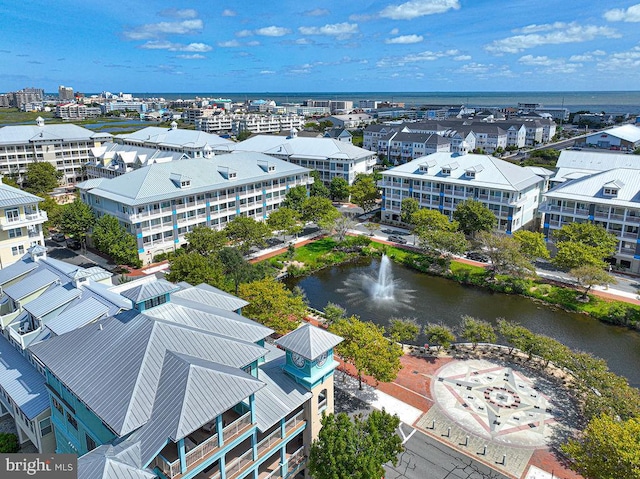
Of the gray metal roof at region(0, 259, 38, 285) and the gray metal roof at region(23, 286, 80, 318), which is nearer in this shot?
the gray metal roof at region(23, 286, 80, 318)

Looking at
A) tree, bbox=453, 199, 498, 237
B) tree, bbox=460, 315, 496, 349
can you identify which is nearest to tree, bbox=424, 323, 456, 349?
tree, bbox=460, 315, 496, 349

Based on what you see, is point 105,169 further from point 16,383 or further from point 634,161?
point 634,161

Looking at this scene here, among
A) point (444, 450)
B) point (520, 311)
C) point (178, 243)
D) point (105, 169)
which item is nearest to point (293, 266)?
point (178, 243)

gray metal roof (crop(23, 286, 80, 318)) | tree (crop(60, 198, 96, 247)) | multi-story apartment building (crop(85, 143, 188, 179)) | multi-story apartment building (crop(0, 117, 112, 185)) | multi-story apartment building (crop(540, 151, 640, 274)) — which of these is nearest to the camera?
gray metal roof (crop(23, 286, 80, 318))

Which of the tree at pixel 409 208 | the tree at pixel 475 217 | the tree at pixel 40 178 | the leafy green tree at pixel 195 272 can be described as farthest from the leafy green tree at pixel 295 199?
the tree at pixel 40 178

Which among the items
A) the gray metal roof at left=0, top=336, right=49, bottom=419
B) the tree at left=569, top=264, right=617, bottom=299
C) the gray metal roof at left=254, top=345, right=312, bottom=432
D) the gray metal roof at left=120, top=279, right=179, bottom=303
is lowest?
the tree at left=569, top=264, right=617, bottom=299

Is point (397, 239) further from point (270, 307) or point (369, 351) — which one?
point (369, 351)

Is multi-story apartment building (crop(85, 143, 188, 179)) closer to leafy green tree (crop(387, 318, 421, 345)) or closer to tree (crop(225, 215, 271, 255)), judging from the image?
tree (crop(225, 215, 271, 255))

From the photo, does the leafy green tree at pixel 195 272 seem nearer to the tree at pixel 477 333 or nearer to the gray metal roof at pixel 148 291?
the gray metal roof at pixel 148 291
